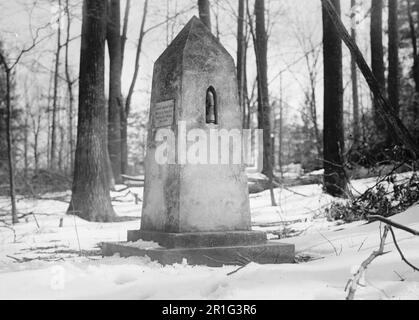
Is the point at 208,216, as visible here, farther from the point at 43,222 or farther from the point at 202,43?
the point at 43,222

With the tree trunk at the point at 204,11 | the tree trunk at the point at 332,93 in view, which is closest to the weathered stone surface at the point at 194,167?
the tree trunk at the point at 332,93

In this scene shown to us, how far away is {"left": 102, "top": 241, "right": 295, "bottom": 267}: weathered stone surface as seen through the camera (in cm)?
468

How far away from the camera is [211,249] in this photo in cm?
488

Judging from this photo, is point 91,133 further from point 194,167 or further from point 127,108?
point 127,108

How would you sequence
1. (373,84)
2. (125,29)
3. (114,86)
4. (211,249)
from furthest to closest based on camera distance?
1. (125,29)
2. (114,86)
3. (373,84)
4. (211,249)

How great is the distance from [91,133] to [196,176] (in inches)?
224

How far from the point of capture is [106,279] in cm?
386

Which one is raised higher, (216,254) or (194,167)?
(194,167)

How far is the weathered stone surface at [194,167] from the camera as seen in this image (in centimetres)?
517

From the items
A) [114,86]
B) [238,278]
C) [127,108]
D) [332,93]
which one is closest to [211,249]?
[238,278]

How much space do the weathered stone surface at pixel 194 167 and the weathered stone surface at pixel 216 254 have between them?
356 millimetres

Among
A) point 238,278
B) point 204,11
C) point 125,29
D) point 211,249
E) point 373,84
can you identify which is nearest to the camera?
point 238,278

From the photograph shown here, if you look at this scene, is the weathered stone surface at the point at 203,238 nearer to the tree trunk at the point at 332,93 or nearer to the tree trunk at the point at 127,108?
the tree trunk at the point at 332,93

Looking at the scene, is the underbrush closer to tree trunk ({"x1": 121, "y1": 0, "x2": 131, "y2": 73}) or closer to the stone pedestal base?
the stone pedestal base
